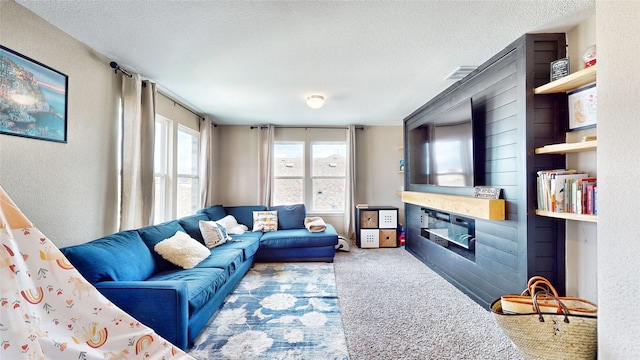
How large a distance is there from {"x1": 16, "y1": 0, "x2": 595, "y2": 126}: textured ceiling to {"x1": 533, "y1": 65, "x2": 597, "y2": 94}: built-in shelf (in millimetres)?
452

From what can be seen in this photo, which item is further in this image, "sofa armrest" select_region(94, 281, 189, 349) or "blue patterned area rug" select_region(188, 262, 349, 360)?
"blue patterned area rug" select_region(188, 262, 349, 360)

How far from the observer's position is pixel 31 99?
171cm

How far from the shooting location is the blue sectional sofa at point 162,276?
1655mm

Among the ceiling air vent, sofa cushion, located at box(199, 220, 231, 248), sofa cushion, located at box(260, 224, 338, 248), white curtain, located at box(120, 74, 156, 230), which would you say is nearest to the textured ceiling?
the ceiling air vent

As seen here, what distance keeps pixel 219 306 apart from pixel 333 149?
364cm

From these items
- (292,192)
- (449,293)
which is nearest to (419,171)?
(449,293)

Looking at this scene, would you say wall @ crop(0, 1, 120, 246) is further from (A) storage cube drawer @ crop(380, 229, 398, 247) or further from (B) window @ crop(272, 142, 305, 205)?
(A) storage cube drawer @ crop(380, 229, 398, 247)

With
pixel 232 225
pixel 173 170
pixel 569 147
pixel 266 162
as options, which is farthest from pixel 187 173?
pixel 569 147

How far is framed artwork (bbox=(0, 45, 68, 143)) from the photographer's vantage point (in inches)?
61.6

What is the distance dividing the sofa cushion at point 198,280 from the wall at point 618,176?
2.37 metres

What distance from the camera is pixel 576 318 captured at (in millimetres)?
1388

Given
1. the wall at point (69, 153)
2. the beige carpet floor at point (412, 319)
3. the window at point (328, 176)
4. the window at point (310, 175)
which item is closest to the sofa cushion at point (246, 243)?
the beige carpet floor at point (412, 319)

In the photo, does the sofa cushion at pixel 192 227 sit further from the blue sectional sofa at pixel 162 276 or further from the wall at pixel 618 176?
the wall at pixel 618 176

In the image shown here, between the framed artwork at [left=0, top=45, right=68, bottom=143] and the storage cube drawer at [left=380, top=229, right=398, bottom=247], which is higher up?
the framed artwork at [left=0, top=45, right=68, bottom=143]
